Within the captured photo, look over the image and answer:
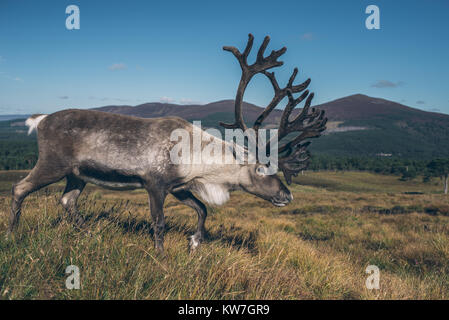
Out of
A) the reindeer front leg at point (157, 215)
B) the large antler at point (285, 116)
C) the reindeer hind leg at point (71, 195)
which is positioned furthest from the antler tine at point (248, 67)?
the reindeer hind leg at point (71, 195)

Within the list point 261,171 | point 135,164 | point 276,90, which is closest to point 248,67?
point 276,90

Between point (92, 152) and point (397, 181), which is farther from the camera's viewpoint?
point (397, 181)

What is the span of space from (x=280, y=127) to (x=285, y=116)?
23 cm

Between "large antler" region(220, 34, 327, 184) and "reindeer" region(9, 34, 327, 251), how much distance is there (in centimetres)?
2

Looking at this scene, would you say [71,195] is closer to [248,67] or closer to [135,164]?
[135,164]

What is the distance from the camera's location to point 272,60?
5215 mm

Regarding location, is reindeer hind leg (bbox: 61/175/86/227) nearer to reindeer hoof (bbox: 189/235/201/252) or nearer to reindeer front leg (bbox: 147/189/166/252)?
reindeer front leg (bbox: 147/189/166/252)

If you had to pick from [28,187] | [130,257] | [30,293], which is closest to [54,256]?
[30,293]

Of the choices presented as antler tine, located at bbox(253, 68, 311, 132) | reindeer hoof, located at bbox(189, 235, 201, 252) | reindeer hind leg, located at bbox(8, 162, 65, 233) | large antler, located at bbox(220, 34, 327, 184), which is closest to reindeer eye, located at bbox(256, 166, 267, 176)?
large antler, located at bbox(220, 34, 327, 184)

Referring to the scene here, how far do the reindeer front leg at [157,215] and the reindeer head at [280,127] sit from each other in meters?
1.45

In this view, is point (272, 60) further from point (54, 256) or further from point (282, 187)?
point (54, 256)

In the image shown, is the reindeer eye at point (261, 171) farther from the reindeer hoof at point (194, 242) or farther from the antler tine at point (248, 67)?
the reindeer hoof at point (194, 242)

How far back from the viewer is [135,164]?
4.45 m
